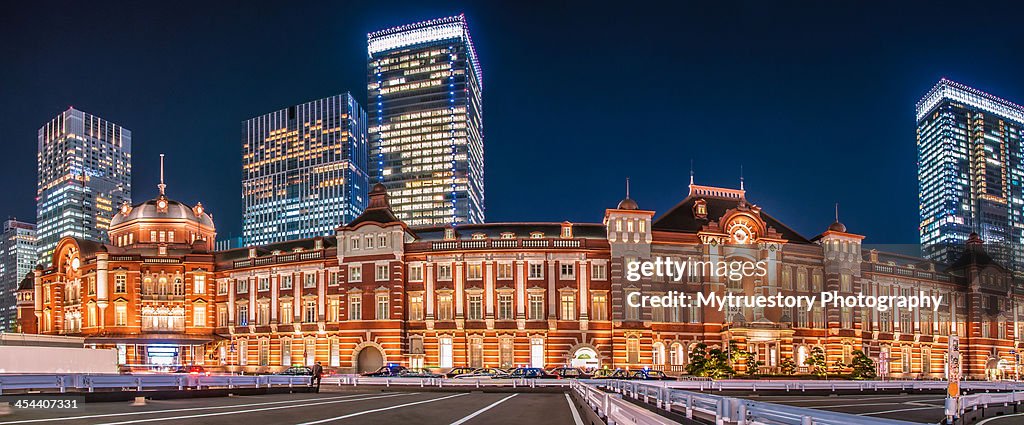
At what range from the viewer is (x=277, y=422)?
25188 millimetres

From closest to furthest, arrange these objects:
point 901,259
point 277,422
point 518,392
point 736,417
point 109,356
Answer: point 736,417
point 277,422
point 518,392
point 109,356
point 901,259

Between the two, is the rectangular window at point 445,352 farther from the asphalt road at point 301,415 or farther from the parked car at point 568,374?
the asphalt road at point 301,415

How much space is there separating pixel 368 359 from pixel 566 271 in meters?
19.4

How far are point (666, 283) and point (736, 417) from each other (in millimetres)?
63198

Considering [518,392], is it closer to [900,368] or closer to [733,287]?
[733,287]

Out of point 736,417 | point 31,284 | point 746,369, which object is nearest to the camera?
point 736,417

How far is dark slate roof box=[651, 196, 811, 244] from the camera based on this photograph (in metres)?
87.3

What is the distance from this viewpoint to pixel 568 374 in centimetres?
6994

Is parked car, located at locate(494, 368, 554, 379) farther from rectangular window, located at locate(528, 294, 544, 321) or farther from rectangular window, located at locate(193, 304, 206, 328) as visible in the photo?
rectangular window, located at locate(193, 304, 206, 328)

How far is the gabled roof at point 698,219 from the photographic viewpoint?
8733cm

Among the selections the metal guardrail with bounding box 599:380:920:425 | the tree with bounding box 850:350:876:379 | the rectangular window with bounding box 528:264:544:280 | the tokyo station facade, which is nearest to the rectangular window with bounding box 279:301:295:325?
the tokyo station facade

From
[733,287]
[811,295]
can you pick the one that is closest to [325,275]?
[733,287]

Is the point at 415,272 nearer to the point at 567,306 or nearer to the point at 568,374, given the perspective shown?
the point at 567,306

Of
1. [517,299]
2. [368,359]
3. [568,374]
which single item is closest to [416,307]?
[368,359]
